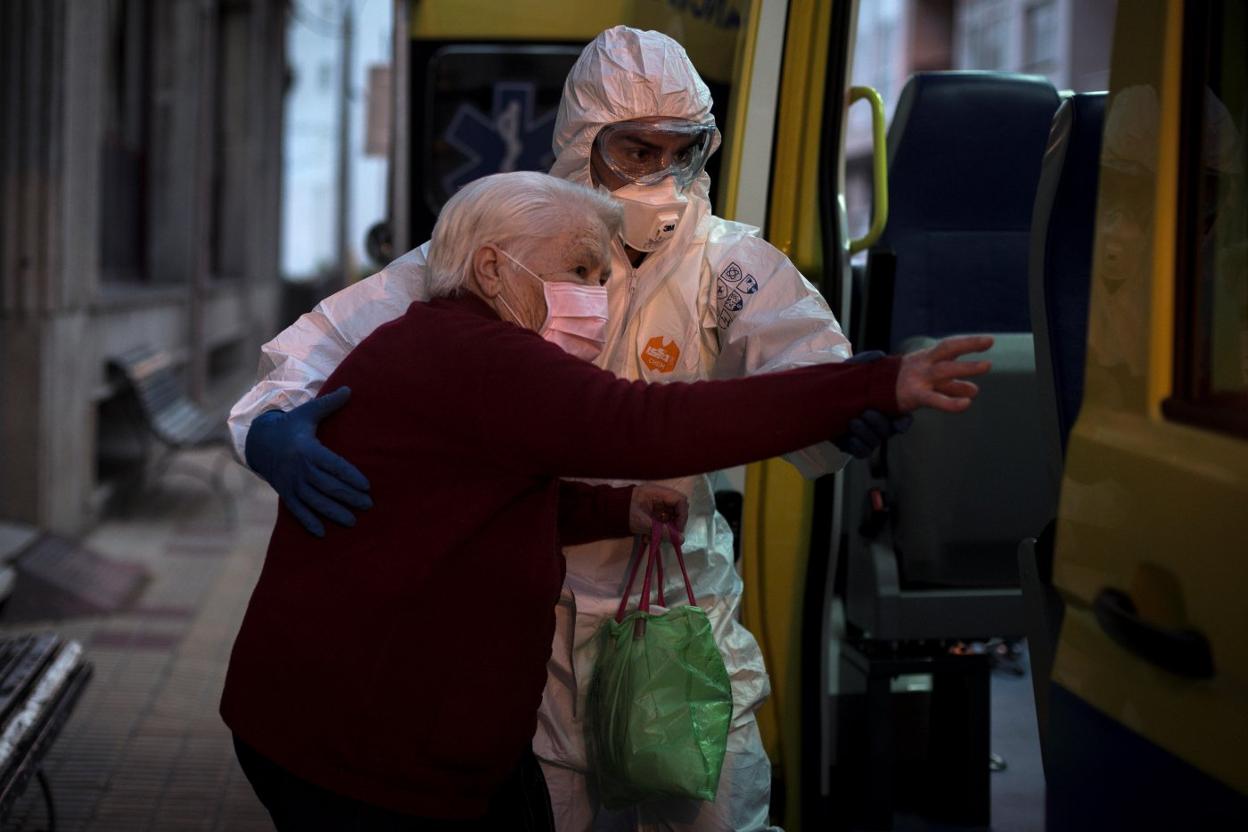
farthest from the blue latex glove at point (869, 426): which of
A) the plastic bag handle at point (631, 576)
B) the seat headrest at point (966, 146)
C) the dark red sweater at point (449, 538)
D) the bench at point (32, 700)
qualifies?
the seat headrest at point (966, 146)

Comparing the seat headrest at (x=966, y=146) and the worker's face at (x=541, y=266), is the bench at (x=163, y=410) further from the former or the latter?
the worker's face at (x=541, y=266)

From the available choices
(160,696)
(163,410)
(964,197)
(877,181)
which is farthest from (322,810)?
(163,410)

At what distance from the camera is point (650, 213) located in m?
2.76

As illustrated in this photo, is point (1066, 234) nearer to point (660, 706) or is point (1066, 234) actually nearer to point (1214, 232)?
point (1214, 232)

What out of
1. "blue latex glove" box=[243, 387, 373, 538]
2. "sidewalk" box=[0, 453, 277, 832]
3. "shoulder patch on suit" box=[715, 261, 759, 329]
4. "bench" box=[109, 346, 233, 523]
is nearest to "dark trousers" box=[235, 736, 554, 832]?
"blue latex glove" box=[243, 387, 373, 538]

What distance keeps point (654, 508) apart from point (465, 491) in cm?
65

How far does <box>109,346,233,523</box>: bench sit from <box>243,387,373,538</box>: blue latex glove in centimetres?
665

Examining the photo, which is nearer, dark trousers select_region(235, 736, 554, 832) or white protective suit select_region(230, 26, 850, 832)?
dark trousers select_region(235, 736, 554, 832)

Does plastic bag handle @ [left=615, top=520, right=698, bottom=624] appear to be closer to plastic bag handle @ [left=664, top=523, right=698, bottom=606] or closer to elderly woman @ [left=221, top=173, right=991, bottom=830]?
plastic bag handle @ [left=664, top=523, right=698, bottom=606]

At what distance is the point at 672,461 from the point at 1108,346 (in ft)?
1.80

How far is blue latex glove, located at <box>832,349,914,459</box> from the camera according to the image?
2016 millimetres

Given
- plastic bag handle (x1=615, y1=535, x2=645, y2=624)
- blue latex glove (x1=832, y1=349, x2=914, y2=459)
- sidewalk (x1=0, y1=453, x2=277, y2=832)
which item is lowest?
sidewalk (x1=0, y1=453, x2=277, y2=832)

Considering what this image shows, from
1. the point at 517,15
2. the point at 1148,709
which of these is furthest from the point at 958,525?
the point at 1148,709

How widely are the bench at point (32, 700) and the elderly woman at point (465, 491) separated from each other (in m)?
1.45
